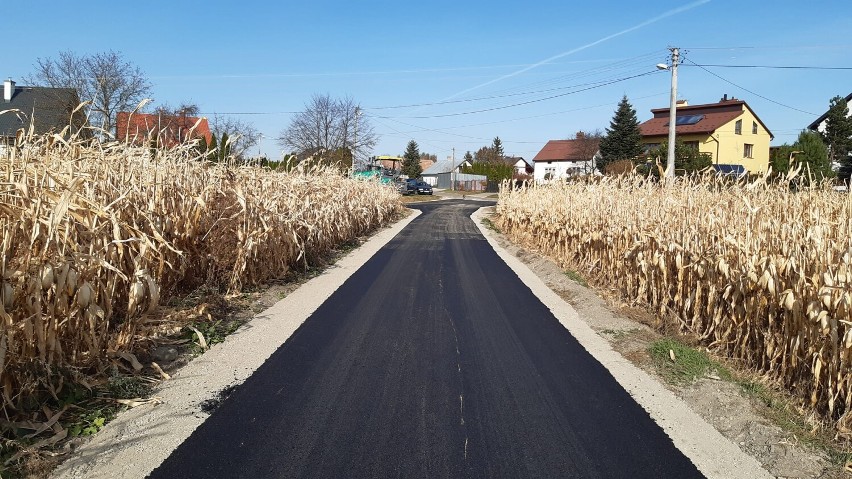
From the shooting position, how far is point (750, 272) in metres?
5.24

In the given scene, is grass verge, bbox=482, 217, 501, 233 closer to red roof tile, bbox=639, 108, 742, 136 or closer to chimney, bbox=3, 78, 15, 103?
red roof tile, bbox=639, 108, 742, 136

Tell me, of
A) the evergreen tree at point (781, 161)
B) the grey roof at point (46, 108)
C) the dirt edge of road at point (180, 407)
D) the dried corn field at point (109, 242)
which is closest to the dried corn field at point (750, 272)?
the dirt edge of road at point (180, 407)

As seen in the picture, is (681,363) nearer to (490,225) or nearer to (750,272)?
(750,272)

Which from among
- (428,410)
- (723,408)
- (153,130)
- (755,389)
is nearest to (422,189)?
(153,130)

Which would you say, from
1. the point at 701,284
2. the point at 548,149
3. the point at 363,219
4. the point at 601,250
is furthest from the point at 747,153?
the point at 701,284

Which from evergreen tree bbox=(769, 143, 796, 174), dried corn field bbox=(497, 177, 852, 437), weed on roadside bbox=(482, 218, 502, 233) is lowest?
weed on roadside bbox=(482, 218, 502, 233)

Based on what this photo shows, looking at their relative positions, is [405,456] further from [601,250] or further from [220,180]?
[601,250]

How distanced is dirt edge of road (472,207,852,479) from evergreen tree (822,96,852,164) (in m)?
42.7

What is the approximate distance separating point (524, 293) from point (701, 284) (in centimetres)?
311

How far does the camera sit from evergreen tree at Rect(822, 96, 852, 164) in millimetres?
41062

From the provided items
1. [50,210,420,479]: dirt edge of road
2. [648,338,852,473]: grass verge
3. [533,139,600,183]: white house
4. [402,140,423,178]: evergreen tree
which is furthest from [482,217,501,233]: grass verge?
[402,140,423,178]: evergreen tree

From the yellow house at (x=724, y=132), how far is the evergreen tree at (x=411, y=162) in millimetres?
36003

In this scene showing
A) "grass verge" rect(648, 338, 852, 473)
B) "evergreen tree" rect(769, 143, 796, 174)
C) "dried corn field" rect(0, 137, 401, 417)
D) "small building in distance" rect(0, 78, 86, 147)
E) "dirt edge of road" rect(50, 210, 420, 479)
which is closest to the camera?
"dirt edge of road" rect(50, 210, 420, 479)

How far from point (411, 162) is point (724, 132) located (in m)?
44.5
